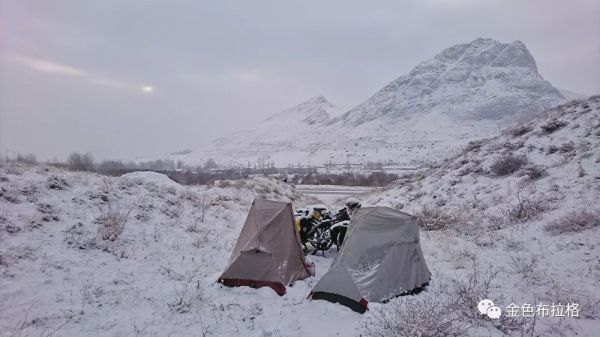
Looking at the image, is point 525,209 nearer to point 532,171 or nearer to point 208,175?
point 532,171

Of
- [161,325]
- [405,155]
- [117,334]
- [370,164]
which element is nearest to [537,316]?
[161,325]

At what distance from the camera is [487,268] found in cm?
986

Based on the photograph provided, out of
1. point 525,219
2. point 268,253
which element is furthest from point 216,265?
point 525,219

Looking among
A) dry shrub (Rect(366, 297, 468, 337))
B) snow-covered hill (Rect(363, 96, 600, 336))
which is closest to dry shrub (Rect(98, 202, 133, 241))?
dry shrub (Rect(366, 297, 468, 337))

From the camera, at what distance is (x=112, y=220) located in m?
10.0

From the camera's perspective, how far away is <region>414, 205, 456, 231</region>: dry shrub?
15.6 meters

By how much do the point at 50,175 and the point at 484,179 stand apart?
1895cm

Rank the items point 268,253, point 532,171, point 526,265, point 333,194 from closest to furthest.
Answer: point 268,253 → point 526,265 → point 532,171 → point 333,194

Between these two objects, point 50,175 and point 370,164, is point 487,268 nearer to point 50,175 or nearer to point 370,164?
point 50,175

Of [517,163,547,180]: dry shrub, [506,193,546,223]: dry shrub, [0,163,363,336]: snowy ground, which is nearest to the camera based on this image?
[0,163,363,336]: snowy ground

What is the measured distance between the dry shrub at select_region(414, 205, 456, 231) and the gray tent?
23.1 ft

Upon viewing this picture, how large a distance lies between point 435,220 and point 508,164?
19.1 ft

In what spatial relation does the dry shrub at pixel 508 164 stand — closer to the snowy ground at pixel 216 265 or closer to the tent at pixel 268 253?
the snowy ground at pixel 216 265

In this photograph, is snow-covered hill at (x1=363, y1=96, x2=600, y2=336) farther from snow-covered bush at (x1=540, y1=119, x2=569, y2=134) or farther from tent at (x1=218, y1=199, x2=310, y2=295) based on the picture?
tent at (x1=218, y1=199, x2=310, y2=295)
